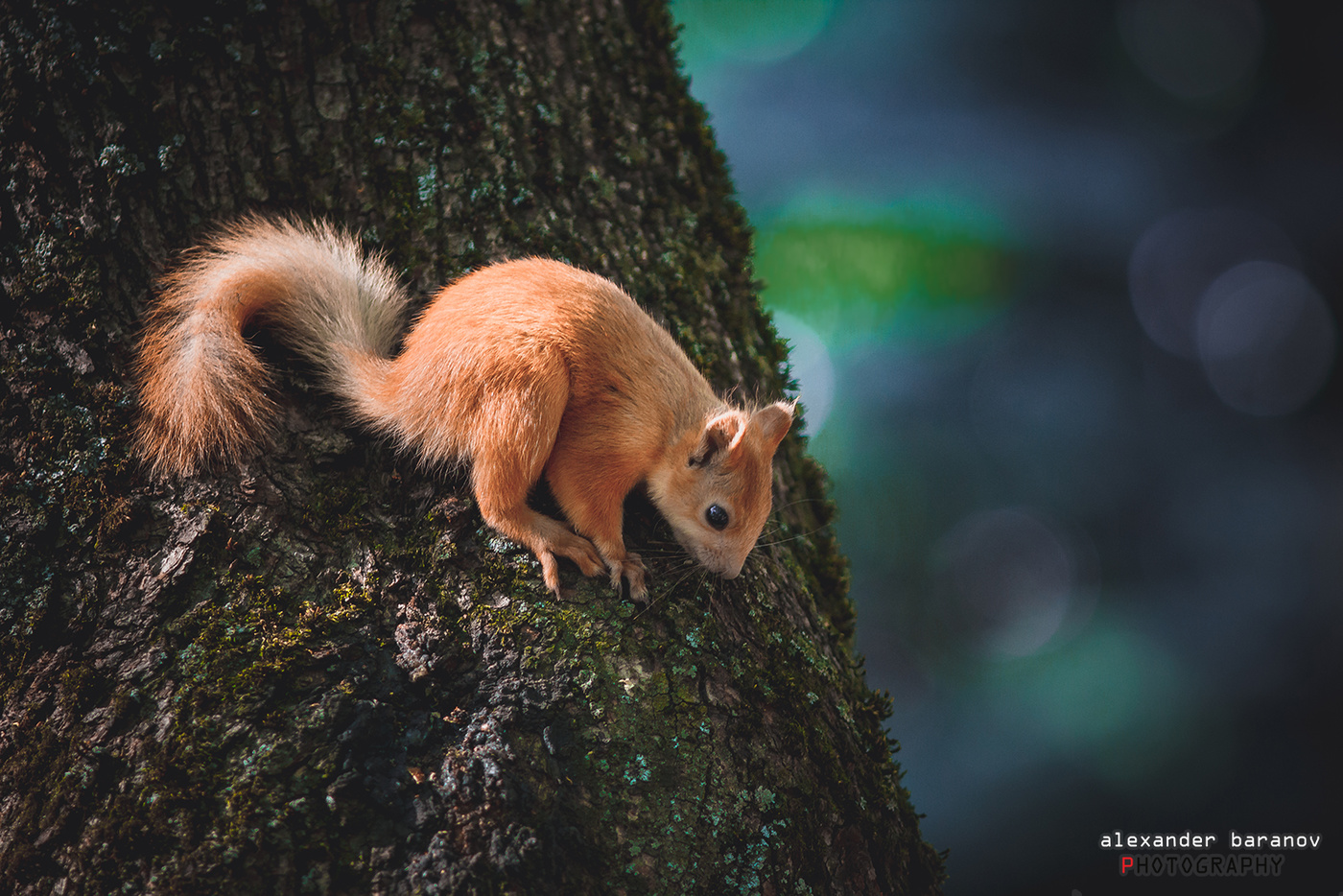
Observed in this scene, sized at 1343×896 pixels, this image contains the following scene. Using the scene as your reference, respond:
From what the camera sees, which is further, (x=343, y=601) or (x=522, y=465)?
(x=522, y=465)

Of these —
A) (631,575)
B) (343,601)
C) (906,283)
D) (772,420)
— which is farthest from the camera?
(906,283)

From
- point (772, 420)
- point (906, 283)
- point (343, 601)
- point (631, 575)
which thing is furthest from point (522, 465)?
point (906, 283)

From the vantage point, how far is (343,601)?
156 cm

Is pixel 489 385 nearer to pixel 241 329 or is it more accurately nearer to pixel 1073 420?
pixel 241 329

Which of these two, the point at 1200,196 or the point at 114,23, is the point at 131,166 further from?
the point at 1200,196

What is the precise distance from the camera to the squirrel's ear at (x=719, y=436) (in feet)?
6.93

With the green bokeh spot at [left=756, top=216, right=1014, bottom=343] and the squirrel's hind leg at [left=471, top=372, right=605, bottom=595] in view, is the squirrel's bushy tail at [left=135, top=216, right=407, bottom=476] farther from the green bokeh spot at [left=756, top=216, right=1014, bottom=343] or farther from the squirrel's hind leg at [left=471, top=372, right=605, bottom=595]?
the green bokeh spot at [left=756, top=216, right=1014, bottom=343]

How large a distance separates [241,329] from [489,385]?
70 cm

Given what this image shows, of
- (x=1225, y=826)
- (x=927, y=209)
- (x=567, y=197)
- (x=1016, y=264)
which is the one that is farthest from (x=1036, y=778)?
(x=567, y=197)

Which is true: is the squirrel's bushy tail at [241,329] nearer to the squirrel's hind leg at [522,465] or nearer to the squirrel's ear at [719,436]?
the squirrel's hind leg at [522,465]

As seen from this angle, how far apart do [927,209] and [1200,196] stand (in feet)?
5.69

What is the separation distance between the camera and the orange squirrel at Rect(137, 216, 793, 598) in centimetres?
177

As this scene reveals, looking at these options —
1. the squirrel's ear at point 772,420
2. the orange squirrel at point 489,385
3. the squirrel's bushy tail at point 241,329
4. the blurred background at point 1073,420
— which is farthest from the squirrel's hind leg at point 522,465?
the blurred background at point 1073,420

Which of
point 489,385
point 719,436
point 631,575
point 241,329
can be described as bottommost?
point 631,575
